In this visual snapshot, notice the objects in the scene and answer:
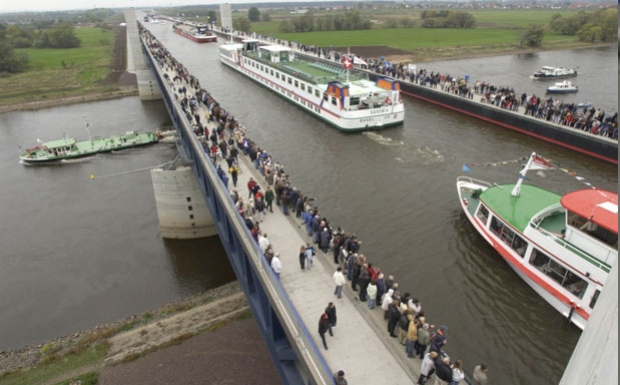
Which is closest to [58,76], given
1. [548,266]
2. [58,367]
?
[58,367]

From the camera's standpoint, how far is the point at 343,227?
23.6m

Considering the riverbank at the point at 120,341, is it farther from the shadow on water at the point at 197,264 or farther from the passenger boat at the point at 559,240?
the passenger boat at the point at 559,240

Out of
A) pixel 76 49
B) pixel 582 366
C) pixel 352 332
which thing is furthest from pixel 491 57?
pixel 76 49

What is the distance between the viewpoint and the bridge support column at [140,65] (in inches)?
2904

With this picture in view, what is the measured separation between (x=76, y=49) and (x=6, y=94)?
209 ft

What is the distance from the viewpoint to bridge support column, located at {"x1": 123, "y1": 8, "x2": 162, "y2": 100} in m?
73.8

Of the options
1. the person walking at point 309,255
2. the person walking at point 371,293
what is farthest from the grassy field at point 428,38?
the person walking at point 371,293

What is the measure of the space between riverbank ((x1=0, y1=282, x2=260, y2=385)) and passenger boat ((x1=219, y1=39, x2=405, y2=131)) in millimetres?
21204

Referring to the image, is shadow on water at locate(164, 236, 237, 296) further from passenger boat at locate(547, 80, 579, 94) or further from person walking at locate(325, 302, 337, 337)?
passenger boat at locate(547, 80, 579, 94)

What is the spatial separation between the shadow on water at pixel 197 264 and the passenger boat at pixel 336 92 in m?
16.7

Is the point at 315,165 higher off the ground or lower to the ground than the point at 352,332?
lower

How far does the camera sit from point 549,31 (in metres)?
126

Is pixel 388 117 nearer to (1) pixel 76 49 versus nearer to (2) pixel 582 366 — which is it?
(2) pixel 582 366

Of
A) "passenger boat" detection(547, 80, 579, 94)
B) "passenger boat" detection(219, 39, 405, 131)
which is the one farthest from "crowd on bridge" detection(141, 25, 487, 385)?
"passenger boat" detection(547, 80, 579, 94)
